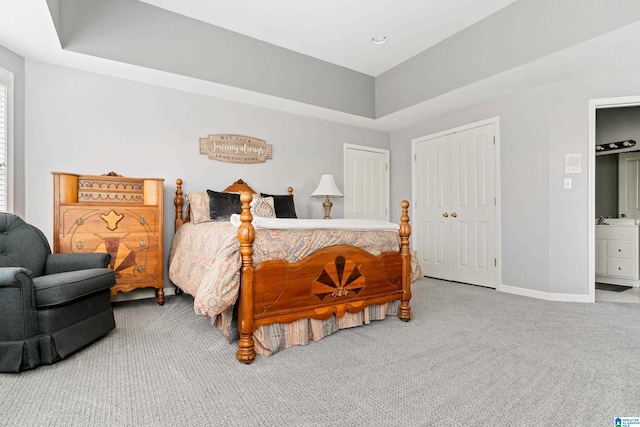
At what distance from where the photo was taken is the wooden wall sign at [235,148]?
3820 millimetres

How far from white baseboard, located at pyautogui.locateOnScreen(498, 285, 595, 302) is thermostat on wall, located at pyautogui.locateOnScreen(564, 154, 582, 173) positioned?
4.25 ft

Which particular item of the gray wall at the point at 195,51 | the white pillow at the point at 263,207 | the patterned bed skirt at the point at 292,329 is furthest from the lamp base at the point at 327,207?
the patterned bed skirt at the point at 292,329

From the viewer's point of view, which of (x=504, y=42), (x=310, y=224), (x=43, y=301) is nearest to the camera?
(x=43, y=301)

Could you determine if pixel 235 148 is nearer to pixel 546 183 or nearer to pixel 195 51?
pixel 195 51

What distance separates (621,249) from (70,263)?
603 centimetres

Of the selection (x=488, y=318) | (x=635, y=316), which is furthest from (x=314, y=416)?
(x=635, y=316)

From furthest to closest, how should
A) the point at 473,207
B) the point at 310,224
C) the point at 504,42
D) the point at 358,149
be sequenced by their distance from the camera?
1. the point at 358,149
2. the point at 473,207
3. the point at 504,42
4. the point at 310,224

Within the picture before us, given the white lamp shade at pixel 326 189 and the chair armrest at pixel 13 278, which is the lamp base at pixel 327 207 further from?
the chair armrest at pixel 13 278

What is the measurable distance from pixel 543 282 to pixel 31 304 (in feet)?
14.3

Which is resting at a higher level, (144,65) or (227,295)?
(144,65)

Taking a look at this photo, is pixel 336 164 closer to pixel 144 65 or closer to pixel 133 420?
pixel 144 65

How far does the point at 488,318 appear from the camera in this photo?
2771 millimetres

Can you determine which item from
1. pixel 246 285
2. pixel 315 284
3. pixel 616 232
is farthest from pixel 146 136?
pixel 616 232

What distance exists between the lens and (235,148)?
3982mm
